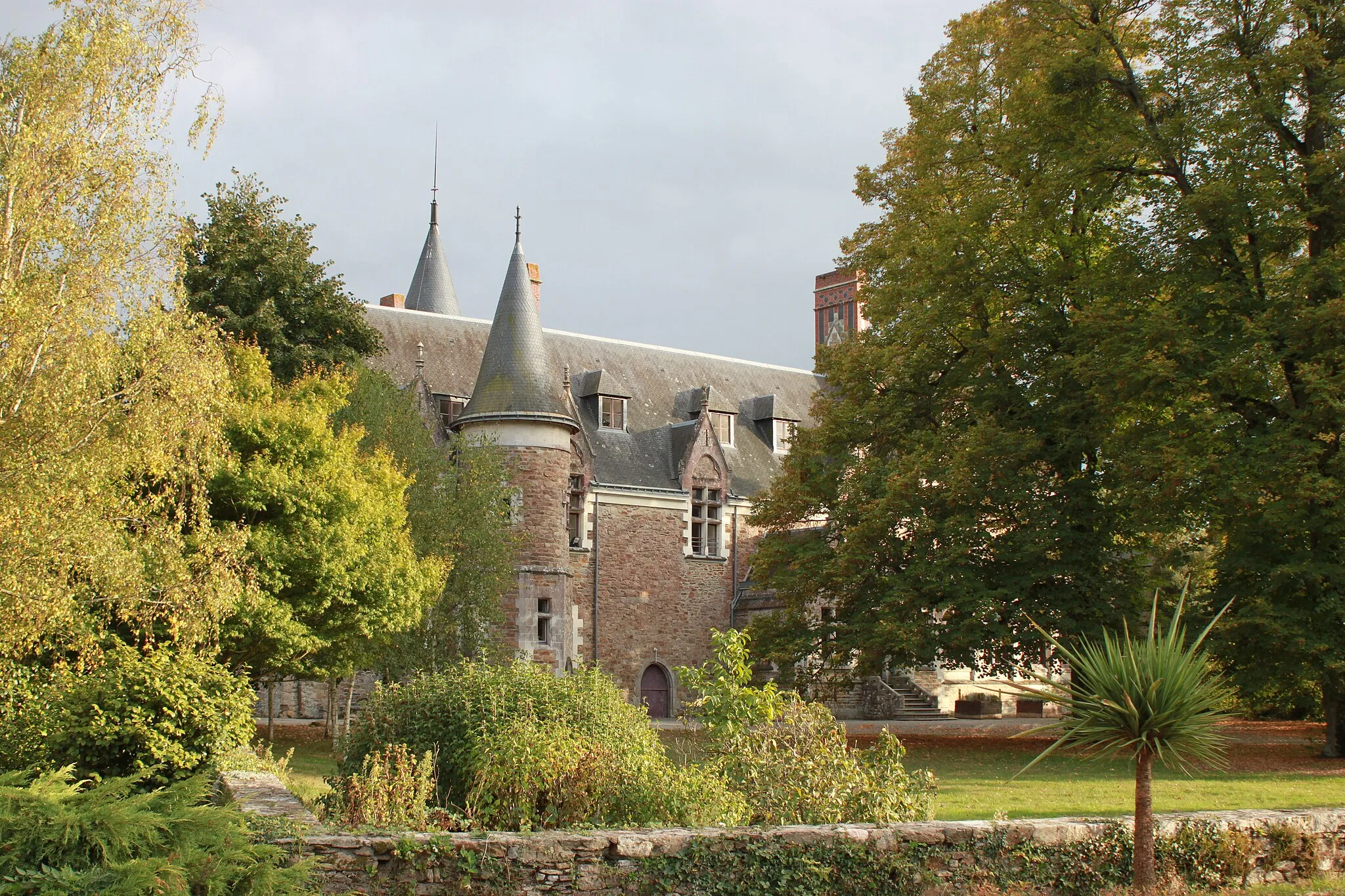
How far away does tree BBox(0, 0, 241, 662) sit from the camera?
41.3 ft

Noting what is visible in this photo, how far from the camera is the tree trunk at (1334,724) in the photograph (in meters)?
18.6

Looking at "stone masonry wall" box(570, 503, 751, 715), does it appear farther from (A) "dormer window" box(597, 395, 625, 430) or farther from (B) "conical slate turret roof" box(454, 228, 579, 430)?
(B) "conical slate turret roof" box(454, 228, 579, 430)

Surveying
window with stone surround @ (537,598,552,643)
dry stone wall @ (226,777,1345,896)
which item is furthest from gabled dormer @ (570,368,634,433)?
dry stone wall @ (226,777,1345,896)

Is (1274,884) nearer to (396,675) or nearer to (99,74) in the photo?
(99,74)

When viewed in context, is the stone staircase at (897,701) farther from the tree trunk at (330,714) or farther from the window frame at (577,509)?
the tree trunk at (330,714)

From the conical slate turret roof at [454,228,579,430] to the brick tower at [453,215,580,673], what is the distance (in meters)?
0.01

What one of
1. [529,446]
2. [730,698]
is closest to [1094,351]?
[730,698]

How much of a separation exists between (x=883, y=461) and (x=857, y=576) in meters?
2.43

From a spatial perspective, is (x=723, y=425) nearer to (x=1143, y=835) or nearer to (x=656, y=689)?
(x=656, y=689)

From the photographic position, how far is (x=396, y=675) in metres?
23.1

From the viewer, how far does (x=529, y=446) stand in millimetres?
27406

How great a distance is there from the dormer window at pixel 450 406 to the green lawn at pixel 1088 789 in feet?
51.8

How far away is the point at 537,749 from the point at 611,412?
923 inches

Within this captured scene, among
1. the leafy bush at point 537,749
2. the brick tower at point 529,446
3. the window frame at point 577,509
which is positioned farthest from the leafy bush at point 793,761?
the window frame at point 577,509
